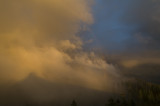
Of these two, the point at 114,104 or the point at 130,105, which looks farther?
the point at 130,105

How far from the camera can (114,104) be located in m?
162

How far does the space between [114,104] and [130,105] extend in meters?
32.8

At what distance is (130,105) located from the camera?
7470 inches
